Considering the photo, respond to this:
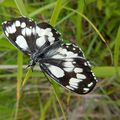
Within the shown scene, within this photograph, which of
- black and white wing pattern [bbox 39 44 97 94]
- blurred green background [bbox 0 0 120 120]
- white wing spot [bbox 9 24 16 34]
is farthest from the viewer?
blurred green background [bbox 0 0 120 120]

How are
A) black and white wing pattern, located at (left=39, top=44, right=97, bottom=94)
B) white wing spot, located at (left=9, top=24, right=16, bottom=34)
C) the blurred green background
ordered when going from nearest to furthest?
black and white wing pattern, located at (left=39, top=44, right=97, bottom=94)
white wing spot, located at (left=9, top=24, right=16, bottom=34)
the blurred green background

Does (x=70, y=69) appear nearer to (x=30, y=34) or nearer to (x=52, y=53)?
(x=52, y=53)

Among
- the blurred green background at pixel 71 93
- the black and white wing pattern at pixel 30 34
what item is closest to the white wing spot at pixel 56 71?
the black and white wing pattern at pixel 30 34

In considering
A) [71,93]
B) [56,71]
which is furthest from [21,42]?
[71,93]

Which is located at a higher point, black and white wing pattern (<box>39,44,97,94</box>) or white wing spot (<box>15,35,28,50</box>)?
white wing spot (<box>15,35,28,50</box>)

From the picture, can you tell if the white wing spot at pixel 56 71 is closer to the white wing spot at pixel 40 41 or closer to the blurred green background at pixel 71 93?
the white wing spot at pixel 40 41

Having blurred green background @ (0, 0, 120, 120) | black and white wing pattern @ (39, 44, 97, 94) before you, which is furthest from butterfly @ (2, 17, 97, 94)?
blurred green background @ (0, 0, 120, 120)

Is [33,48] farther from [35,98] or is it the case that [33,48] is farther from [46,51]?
[35,98]

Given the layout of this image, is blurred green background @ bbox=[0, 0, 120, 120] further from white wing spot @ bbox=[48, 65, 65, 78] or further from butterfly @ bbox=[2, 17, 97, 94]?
white wing spot @ bbox=[48, 65, 65, 78]
